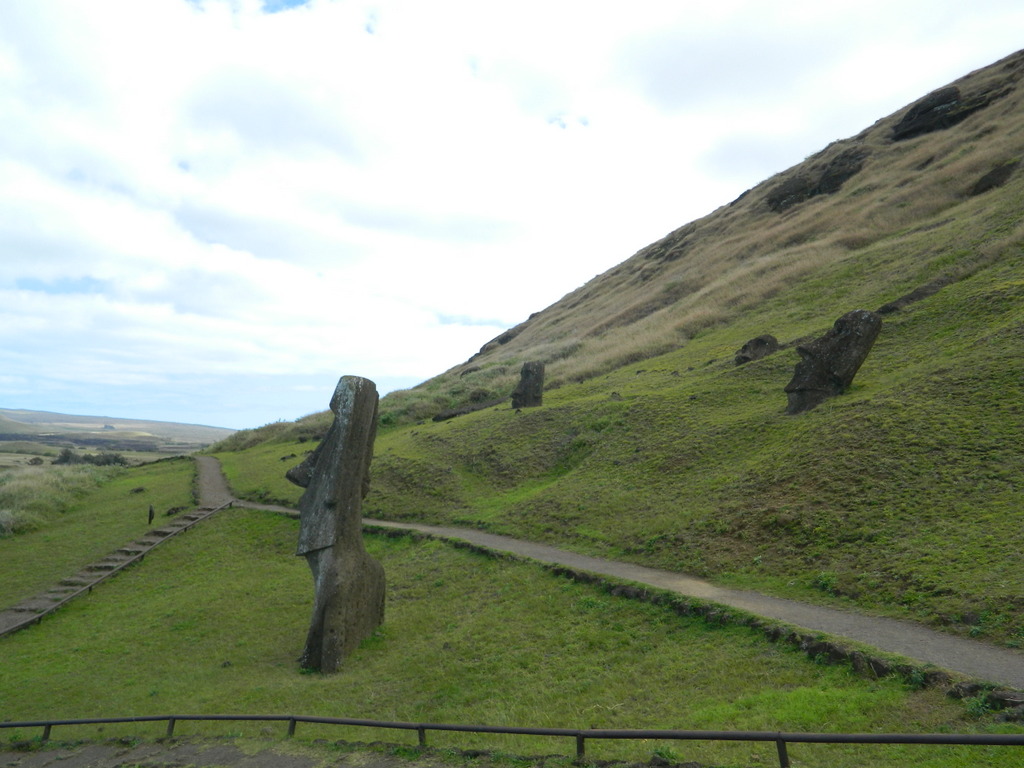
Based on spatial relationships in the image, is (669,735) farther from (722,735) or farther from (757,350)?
(757,350)

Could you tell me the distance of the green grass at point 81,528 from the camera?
23.3 meters

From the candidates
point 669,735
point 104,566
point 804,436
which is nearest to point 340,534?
point 669,735

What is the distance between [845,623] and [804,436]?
930 centimetres

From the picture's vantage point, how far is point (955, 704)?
830 centimetres

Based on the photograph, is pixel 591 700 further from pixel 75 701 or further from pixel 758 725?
pixel 75 701

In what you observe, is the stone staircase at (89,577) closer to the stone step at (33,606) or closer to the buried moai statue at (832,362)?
the stone step at (33,606)

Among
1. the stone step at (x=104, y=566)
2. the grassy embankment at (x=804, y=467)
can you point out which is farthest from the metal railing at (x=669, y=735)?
the stone step at (x=104, y=566)

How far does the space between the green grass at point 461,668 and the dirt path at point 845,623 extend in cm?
87

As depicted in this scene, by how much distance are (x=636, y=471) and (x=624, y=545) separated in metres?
5.12

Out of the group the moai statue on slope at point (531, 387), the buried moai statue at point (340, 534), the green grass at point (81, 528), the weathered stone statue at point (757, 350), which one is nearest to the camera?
the buried moai statue at point (340, 534)

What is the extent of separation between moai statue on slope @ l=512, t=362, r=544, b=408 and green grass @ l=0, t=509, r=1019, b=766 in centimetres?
1475

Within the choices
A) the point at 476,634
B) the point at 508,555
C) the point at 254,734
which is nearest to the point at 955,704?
the point at 476,634

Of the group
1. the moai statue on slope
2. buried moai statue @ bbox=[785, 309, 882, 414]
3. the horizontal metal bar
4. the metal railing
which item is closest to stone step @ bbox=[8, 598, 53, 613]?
the metal railing

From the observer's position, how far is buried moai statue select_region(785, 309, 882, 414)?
22.9m
